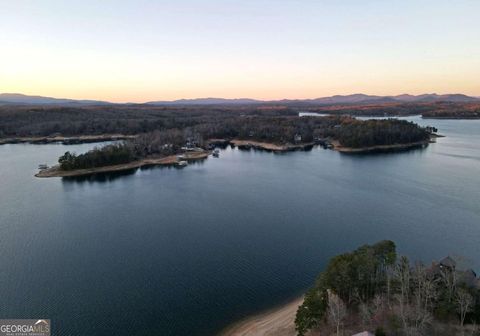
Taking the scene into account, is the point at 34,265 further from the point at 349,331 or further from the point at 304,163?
the point at 304,163

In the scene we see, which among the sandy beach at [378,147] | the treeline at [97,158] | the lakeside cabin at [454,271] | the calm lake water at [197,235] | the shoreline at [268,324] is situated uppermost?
the treeline at [97,158]

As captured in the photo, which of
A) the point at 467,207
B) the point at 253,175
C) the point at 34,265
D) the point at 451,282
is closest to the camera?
the point at 451,282

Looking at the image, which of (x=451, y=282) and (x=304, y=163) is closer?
(x=451, y=282)

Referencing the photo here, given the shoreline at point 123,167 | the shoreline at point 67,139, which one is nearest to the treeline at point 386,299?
the shoreline at point 123,167

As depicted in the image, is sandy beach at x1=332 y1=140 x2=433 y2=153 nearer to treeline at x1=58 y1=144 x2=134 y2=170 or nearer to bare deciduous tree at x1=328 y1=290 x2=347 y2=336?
treeline at x1=58 y1=144 x2=134 y2=170

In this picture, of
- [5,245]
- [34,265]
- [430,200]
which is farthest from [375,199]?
[5,245]

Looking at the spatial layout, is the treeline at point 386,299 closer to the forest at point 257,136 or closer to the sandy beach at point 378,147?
the forest at point 257,136

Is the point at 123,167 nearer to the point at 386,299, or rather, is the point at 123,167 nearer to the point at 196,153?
the point at 196,153
